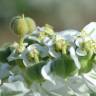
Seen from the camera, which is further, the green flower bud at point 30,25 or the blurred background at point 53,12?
the blurred background at point 53,12

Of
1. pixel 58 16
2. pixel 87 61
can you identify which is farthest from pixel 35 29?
pixel 58 16

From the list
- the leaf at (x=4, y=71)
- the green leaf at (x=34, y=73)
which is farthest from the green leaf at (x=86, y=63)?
the leaf at (x=4, y=71)

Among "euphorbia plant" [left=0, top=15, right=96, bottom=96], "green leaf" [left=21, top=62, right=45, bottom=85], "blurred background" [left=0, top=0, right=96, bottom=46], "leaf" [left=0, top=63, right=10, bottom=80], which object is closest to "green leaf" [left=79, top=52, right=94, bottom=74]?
"euphorbia plant" [left=0, top=15, right=96, bottom=96]

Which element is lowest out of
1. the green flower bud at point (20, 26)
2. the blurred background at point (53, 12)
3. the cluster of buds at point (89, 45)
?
the blurred background at point (53, 12)

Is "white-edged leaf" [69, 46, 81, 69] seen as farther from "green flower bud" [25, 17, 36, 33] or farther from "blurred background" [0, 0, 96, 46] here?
"blurred background" [0, 0, 96, 46]

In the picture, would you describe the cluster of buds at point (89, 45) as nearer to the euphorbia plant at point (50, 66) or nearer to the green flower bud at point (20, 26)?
the euphorbia plant at point (50, 66)

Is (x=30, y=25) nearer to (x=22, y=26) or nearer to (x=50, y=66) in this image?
(x=22, y=26)
